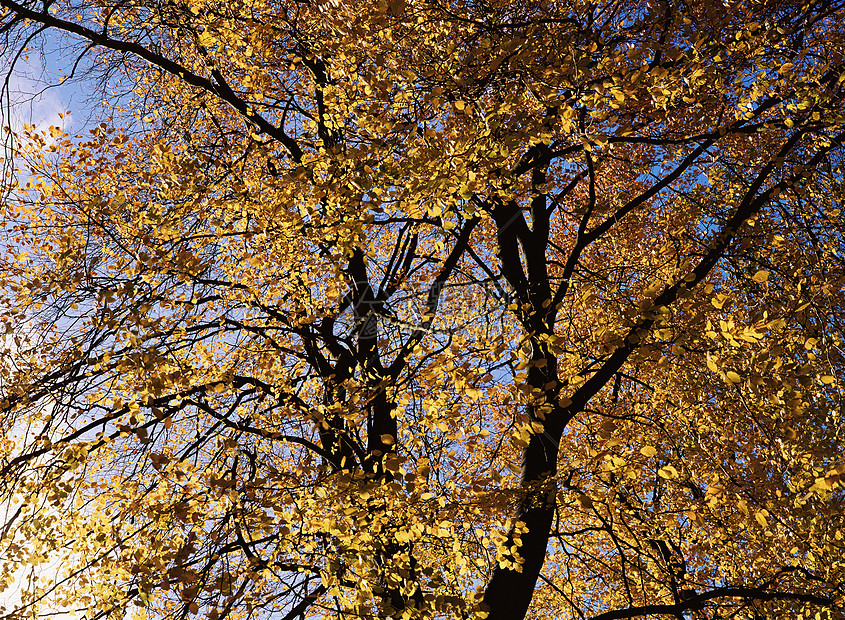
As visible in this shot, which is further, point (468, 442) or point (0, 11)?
point (468, 442)

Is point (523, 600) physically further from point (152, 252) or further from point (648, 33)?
point (648, 33)

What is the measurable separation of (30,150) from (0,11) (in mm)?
4523

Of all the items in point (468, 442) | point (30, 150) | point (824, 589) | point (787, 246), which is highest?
point (30, 150)

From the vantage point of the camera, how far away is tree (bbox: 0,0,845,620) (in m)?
4.41

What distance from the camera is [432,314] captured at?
6.08 m

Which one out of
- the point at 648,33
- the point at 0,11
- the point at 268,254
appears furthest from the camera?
the point at 268,254

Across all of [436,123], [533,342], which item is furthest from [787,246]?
[436,123]

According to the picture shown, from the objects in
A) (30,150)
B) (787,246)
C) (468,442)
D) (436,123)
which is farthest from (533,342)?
(30,150)

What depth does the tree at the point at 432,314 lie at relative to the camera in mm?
4414

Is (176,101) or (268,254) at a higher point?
(176,101)

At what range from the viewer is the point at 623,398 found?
422 inches

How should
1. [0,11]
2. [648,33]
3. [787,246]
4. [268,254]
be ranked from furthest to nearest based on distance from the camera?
[787,246] < [268,254] < [648,33] < [0,11]

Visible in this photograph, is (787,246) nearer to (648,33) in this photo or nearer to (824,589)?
(648,33)

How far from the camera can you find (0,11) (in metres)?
5.83
